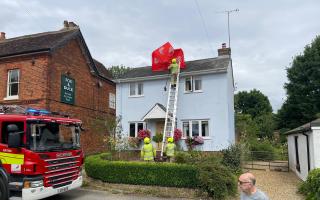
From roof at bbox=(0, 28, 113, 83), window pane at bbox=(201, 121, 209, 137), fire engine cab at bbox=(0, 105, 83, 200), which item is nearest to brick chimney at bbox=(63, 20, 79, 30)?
roof at bbox=(0, 28, 113, 83)

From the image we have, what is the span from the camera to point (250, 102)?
62719 mm

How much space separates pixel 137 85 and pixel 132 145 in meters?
4.83

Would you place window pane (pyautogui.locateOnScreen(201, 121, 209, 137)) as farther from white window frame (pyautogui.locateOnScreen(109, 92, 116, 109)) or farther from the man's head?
the man's head

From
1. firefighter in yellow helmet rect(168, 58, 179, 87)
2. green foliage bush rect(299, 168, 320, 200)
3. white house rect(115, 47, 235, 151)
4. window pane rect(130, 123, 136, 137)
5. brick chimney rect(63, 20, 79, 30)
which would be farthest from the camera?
brick chimney rect(63, 20, 79, 30)

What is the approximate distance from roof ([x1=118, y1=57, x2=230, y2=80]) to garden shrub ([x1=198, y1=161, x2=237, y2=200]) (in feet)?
32.3

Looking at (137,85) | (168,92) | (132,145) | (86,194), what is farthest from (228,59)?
(86,194)

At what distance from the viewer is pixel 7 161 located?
31.3ft

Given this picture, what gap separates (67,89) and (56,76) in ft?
4.70

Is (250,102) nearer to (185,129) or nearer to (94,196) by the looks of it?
(185,129)

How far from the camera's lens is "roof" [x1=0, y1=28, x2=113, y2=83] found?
2009 cm

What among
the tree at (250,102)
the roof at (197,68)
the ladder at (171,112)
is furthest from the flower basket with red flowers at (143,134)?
the tree at (250,102)

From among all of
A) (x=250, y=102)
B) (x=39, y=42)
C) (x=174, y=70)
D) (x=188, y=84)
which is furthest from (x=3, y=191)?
(x=250, y=102)

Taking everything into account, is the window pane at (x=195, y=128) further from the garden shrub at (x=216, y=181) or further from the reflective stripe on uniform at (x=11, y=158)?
the reflective stripe on uniform at (x=11, y=158)

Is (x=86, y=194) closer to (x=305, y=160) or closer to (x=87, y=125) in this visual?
(x=305, y=160)
